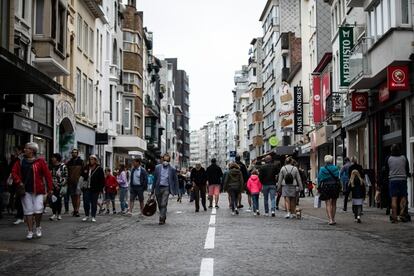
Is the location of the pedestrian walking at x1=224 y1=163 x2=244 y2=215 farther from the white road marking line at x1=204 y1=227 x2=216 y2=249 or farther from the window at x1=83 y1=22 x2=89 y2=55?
the window at x1=83 y1=22 x2=89 y2=55

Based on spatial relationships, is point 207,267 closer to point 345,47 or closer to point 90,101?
point 345,47

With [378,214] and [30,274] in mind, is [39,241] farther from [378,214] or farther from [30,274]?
[378,214]

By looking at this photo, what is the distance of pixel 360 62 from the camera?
25.4m

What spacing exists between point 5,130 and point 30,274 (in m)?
16.0

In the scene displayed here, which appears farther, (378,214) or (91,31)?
(91,31)

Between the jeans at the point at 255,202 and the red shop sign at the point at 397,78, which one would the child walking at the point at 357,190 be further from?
the jeans at the point at 255,202

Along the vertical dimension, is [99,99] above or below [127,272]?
above

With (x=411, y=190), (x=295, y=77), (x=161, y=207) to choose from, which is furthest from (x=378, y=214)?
(x=295, y=77)

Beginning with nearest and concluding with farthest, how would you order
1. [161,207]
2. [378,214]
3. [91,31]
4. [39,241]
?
1. [39,241]
2. [161,207]
3. [378,214]
4. [91,31]

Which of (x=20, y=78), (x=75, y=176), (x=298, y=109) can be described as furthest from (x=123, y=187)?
(x=298, y=109)

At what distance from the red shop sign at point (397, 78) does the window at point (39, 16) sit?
1401cm

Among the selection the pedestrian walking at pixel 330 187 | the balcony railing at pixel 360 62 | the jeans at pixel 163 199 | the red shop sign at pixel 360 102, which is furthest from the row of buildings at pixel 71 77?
the red shop sign at pixel 360 102

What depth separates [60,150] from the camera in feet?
114

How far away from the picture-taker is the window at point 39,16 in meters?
27.9
